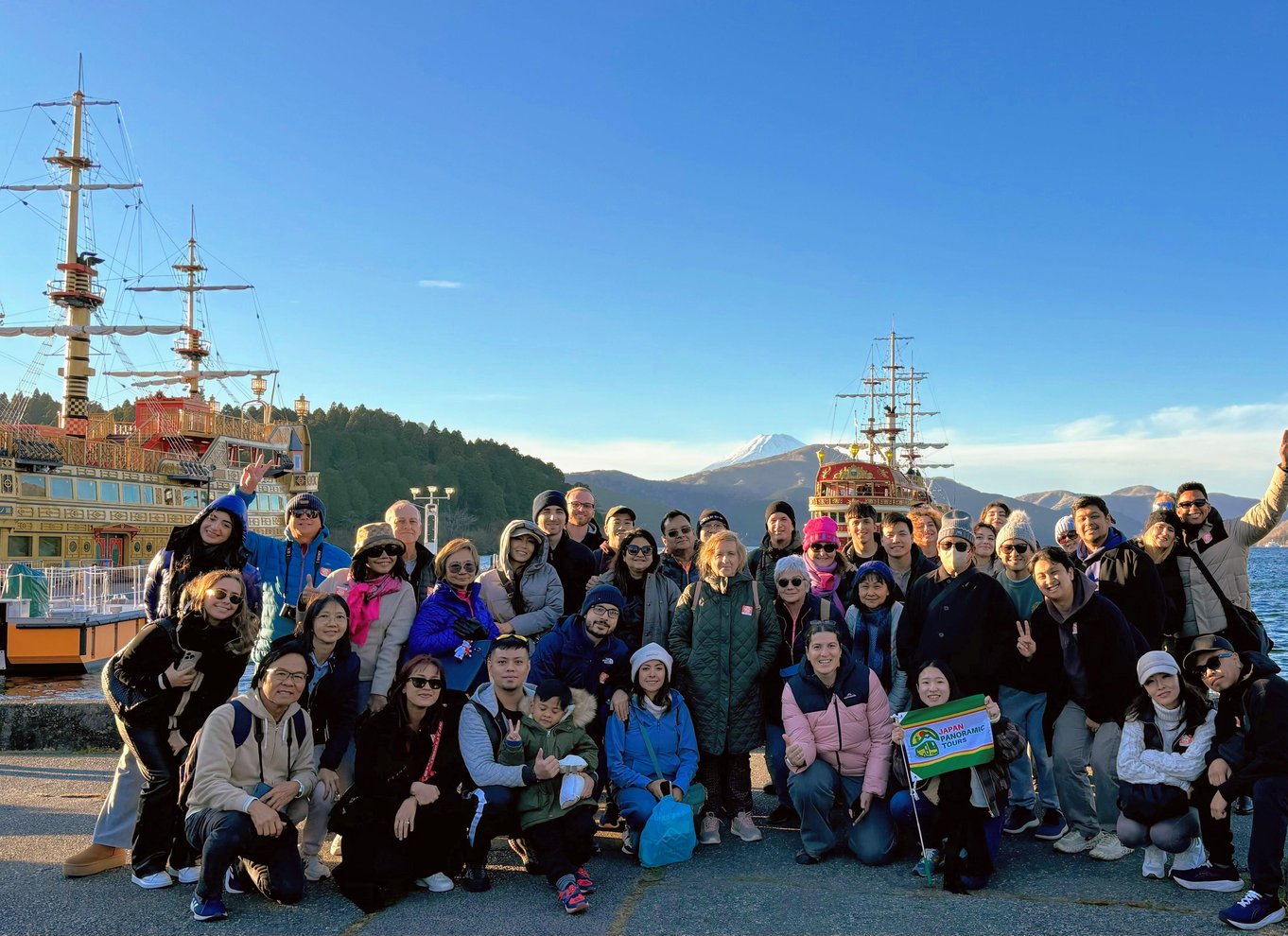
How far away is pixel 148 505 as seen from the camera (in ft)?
99.6

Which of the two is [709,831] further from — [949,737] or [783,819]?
[949,737]

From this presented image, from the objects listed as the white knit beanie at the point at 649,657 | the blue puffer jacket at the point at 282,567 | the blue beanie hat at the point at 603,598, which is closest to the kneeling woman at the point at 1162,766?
the white knit beanie at the point at 649,657

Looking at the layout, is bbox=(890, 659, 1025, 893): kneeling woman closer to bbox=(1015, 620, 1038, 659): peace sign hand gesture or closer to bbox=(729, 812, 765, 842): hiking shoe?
bbox=(1015, 620, 1038, 659): peace sign hand gesture

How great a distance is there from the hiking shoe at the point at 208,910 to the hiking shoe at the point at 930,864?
353 centimetres

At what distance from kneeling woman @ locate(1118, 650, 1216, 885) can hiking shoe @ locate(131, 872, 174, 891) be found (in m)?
5.04

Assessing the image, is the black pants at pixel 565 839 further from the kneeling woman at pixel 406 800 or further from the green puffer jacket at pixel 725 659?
the green puffer jacket at pixel 725 659

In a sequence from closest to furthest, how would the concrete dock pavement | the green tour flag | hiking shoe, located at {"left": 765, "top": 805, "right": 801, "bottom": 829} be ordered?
the concrete dock pavement
the green tour flag
hiking shoe, located at {"left": 765, "top": 805, "right": 801, "bottom": 829}

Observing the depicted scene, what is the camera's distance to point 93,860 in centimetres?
461

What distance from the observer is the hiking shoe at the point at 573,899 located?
4203mm

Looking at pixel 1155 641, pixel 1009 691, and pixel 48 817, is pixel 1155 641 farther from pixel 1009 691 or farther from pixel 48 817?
pixel 48 817

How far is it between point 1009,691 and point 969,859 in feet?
4.48

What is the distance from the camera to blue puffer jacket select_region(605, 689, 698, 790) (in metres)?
5.29

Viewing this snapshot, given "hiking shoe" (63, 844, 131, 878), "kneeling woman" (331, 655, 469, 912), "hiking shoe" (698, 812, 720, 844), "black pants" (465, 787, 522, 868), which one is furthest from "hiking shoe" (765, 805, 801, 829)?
"hiking shoe" (63, 844, 131, 878)

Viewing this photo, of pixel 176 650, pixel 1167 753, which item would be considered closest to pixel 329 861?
pixel 176 650
